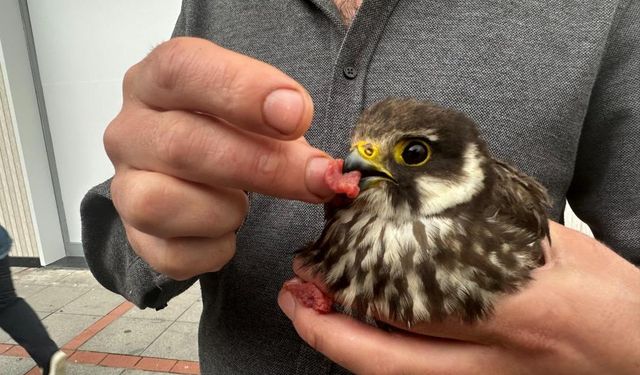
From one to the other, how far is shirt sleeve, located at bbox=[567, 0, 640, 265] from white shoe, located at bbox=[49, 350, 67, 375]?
4.16 metres

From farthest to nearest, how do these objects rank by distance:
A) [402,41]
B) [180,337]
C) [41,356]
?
[180,337] < [41,356] < [402,41]

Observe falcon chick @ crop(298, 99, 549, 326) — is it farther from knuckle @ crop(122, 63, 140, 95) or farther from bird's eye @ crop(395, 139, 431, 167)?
knuckle @ crop(122, 63, 140, 95)

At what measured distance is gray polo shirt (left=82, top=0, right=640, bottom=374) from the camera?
1.50 m

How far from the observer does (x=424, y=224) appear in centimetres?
134

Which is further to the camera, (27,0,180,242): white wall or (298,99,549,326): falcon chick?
(27,0,180,242): white wall

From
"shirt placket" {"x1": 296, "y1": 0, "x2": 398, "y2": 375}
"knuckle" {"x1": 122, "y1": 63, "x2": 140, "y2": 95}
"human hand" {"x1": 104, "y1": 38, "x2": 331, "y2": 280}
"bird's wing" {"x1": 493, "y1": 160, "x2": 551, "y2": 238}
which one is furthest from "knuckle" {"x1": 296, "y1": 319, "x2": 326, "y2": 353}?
"knuckle" {"x1": 122, "y1": 63, "x2": 140, "y2": 95}

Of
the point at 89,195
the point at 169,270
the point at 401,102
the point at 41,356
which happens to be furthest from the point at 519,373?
the point at 41,356

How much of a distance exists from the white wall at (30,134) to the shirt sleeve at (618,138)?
6.69 meters

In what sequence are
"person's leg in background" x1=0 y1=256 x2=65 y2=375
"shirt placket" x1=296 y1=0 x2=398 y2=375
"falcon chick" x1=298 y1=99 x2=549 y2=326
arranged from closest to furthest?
"falcon chick" x1=298 y1=99 x2=549 y2=326, "shirt placket" x1=296 y1=0 x2=398 y2=375, "person's leg in background" x1=0 y1=256 x2=65 y2=375

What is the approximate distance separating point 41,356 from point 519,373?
13.8ft

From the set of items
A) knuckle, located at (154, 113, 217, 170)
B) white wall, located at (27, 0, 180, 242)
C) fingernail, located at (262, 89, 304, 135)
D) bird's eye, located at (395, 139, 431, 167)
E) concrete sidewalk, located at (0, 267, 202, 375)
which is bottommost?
concrete sidewalk, located at (0, 267, 202, 375)

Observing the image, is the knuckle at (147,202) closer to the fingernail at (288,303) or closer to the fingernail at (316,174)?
the fingernail at (316,174)

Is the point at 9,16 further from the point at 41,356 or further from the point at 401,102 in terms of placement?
the point at 401,102

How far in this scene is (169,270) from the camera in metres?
1.12
